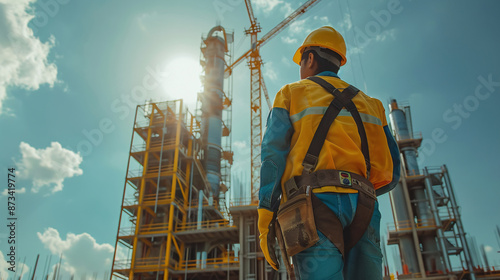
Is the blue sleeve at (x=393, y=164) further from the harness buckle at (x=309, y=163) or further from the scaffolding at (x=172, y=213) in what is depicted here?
the scaffolding at (x=172, y=213)

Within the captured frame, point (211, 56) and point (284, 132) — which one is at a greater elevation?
point (211, 56)

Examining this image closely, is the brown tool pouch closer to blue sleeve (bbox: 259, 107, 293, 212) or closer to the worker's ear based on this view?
blue sleeve (bbox: 259, 107, 293, 212)

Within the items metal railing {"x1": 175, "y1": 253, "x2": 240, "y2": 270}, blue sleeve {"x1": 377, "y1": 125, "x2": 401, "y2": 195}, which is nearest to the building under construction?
metal railing {"x1": 175, "y1": 253, "x2": 240, "y2": 270}

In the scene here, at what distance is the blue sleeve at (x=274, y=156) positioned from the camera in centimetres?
271

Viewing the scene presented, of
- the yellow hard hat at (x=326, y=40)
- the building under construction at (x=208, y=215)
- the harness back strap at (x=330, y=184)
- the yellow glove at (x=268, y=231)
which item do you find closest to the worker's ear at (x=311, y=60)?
the yellow hard hat at (x=326, y=40)

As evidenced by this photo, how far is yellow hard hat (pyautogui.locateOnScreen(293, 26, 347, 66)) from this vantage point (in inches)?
131

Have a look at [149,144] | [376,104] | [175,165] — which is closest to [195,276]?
[175,165]

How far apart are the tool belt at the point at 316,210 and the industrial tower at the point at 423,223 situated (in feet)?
93.2

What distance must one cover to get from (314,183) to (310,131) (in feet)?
1.32

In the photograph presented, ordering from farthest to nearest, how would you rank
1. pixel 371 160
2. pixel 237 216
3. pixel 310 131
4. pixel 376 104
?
pixel 237 216
pixel 376 104
pixel 371 160
pixel 310 131

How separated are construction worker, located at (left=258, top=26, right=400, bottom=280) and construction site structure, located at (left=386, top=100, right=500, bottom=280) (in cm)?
2826

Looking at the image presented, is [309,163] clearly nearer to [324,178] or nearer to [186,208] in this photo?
[324,178]

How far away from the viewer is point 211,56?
4591cm

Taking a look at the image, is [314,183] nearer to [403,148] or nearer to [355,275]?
[355,275]
